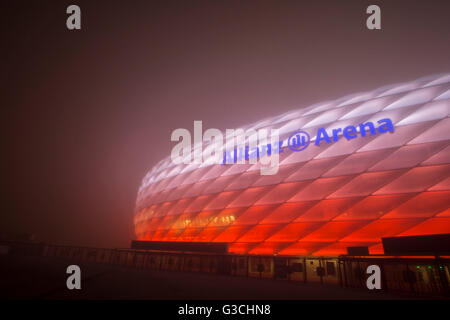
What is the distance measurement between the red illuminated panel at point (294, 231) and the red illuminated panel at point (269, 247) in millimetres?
210

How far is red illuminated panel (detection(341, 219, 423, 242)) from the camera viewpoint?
9.79m

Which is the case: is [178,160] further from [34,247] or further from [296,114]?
[34,247]

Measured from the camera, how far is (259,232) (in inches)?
496

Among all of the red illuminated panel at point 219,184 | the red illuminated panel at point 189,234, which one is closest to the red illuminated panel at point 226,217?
the red illuminated panel at point 189,234

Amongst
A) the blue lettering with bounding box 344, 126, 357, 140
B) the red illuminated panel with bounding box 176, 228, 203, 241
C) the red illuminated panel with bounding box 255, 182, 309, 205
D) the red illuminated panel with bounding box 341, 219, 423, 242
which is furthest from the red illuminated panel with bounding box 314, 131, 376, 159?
the red illuminated panel with bounding box 176, 228, 203, 241

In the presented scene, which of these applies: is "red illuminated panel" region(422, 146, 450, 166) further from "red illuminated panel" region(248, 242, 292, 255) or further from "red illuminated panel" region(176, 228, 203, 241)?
"red illuminated panel" region(176, 228, 203, 241)

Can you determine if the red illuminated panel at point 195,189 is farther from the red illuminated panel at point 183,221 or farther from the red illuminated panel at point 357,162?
the red illuminated panel at point 357,162

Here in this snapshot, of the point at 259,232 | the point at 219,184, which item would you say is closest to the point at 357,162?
the point at 259,232

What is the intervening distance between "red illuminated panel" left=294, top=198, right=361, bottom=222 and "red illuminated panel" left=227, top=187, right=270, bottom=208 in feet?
8.09

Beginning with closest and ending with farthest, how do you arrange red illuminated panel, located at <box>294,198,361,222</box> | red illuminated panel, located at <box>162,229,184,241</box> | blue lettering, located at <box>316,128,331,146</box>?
red illuminated panel, located at <box>294,198,361,222</box> → blue lettering, located at <box>316,128,331,146</box> → red illuminated panel, located at <box>162,229,184,241</box>

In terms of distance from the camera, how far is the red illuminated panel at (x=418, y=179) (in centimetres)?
949

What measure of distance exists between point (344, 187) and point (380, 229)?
226cm
